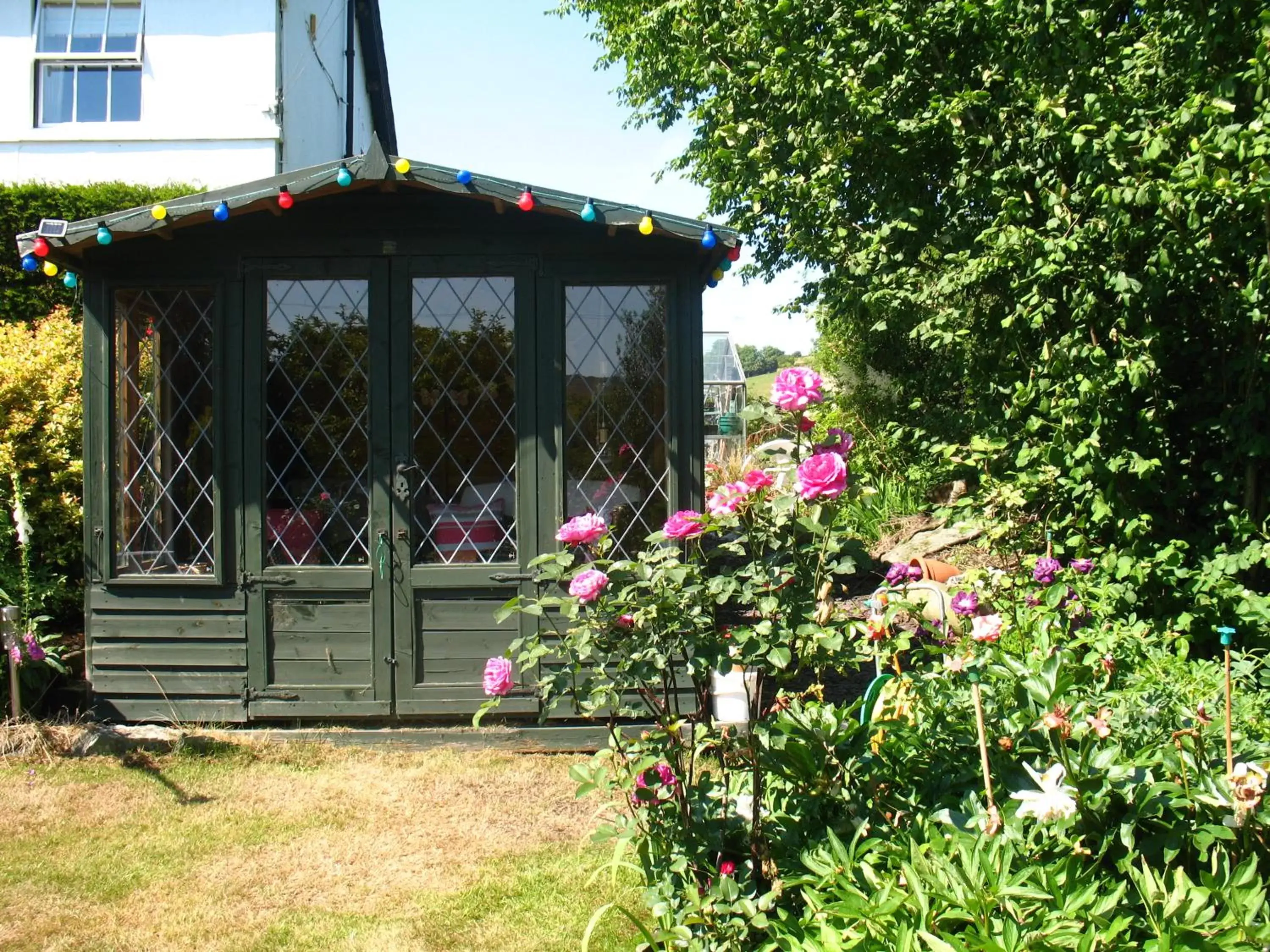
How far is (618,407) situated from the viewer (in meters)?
5.14

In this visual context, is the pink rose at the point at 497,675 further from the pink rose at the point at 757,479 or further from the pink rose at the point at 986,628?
the pink rose at the point at 986,628

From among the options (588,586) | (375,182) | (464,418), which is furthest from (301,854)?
(375,182)

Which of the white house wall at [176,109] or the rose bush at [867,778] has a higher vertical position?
the white house wall at [176,109]

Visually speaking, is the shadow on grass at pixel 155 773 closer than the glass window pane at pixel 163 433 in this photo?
Yes

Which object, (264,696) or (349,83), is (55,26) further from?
(264,696)

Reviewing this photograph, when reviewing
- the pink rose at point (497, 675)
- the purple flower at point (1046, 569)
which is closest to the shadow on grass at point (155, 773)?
the pink rose at point (497, 675)

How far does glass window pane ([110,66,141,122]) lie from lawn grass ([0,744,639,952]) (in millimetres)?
7339

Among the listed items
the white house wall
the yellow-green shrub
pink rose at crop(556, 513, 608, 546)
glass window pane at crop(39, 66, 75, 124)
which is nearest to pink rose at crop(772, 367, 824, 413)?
pink rose at crop(556, 513, 608, 546)

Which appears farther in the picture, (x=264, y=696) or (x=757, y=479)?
(x=264, y=696)

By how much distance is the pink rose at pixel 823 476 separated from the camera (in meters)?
2.49

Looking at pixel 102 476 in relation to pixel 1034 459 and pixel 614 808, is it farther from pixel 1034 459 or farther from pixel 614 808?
pixel 1034 459

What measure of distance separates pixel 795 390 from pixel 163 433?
3.93 m

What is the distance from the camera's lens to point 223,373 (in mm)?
5137

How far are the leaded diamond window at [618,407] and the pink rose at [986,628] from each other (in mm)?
2409
